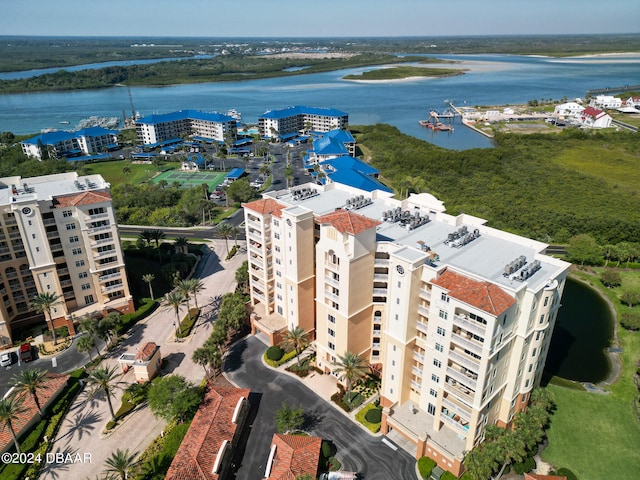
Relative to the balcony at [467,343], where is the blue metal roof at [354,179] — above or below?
below

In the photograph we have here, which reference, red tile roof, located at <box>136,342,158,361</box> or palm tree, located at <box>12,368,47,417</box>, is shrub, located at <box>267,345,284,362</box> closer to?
red tile roof, located at <box>136,342,158,361</box>

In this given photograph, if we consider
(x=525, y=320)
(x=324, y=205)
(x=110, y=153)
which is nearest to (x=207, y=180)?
(x=110, y=153)

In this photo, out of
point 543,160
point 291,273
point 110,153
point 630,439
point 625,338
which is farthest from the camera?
point 110,153

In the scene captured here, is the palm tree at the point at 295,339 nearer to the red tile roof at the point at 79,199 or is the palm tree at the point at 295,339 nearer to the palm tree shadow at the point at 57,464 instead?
the palm tree shadow at the point at 57,464

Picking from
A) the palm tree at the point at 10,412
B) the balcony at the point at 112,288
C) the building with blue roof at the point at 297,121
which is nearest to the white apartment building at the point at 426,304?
the balcony at the point at 112,288

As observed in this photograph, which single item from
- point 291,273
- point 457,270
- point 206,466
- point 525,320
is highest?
point 457,270

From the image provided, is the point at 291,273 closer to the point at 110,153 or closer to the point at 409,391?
the point at 409,391
